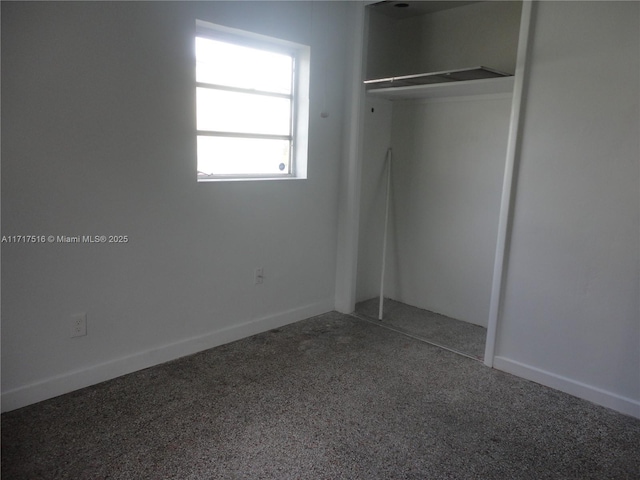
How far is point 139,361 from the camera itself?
2637mm

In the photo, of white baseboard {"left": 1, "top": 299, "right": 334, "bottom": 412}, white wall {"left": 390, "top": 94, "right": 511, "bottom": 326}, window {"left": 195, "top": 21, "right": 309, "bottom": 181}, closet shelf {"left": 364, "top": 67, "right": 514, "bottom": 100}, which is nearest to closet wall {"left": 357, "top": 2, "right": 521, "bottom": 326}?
white wall {"left": 390, "top": 94, "right": 511, "bottom": 326}

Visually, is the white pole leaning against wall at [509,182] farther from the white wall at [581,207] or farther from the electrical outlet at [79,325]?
the electrical outlet at [79,325]

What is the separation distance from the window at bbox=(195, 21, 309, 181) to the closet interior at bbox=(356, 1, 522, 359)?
577 mm

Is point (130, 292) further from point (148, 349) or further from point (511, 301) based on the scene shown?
point (511, 301)

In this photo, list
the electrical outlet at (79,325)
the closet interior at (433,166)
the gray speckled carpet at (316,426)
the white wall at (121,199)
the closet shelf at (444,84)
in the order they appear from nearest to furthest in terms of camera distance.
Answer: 1. the gray speckled carpet at (316,426)
2. the white wall at (121,199)
3. the electrical outlet at (79,325)
4. the closet shelf at (444,84)
5. the closet interior at (433,166)

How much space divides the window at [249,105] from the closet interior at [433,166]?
577 mm

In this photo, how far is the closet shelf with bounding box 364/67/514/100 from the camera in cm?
270

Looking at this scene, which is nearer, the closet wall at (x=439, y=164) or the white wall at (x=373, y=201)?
the closet wall at (x=439, y=164)

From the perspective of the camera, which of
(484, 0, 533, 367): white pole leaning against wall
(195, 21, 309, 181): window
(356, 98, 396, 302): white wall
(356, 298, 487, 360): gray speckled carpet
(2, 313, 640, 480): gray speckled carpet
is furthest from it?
(356, 98, 396, 302): white wall

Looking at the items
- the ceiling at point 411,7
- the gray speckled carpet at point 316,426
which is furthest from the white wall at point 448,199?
the gray speckled carpet at point 316,426

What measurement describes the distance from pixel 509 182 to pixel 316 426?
1.70 meters

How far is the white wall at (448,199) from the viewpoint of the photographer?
3398 millimetres

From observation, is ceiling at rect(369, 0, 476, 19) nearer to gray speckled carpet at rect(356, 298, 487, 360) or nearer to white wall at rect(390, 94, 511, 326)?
white wall at rect(390, 94, 511, 326)

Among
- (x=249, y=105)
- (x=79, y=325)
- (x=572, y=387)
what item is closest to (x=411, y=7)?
(x=249, y=105)
